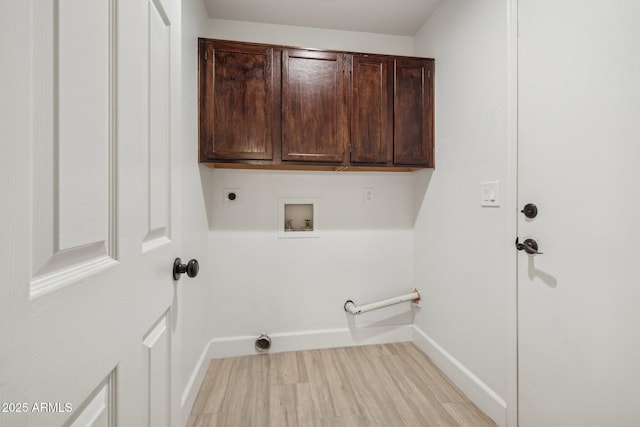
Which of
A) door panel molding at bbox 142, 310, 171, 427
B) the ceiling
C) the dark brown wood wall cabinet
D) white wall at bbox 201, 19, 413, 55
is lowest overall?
door panel molding at bbox 142, 310, 171, 427

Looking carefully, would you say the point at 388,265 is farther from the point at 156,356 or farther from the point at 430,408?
the point at 156,356

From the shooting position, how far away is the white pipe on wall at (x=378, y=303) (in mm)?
2041

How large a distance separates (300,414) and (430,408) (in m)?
0.71

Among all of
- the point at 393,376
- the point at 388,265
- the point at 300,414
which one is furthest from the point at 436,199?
the point at 300,414

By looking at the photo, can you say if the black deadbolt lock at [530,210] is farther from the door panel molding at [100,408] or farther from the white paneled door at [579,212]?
the door panel molding at [100,408]

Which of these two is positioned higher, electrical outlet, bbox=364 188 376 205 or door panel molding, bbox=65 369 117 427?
electrical outlet, bbox=364 188 376 205

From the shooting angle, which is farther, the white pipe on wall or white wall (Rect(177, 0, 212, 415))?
the white pipe on wall

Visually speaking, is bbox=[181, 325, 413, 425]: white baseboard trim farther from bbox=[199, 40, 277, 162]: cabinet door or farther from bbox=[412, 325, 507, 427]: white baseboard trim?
bbox=[199, 40, 277, 162]: cabinet door

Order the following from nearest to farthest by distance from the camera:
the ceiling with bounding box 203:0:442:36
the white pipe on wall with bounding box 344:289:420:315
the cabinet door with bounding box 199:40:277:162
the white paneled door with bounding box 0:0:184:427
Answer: the white paneled door with bounding box 0:0:184:427
the cabinet door with bounding box 199:40:277:162
the ceiling with bounding box 203:0:442:36
the white pipe on wall with bounding box 344:289:420:315

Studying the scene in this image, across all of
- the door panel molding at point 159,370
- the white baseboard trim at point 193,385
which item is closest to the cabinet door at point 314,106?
the door panel molding at point 159,370

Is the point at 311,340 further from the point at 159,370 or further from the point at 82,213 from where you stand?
the point at 82,213

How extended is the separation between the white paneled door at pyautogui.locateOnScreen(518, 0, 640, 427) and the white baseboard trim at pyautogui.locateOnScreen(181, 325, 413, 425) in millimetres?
983

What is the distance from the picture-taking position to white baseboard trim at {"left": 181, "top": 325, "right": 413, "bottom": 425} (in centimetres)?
195

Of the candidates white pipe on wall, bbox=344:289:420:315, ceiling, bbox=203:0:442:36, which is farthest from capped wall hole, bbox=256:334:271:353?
ceiling, bbox=203:0:442:36
